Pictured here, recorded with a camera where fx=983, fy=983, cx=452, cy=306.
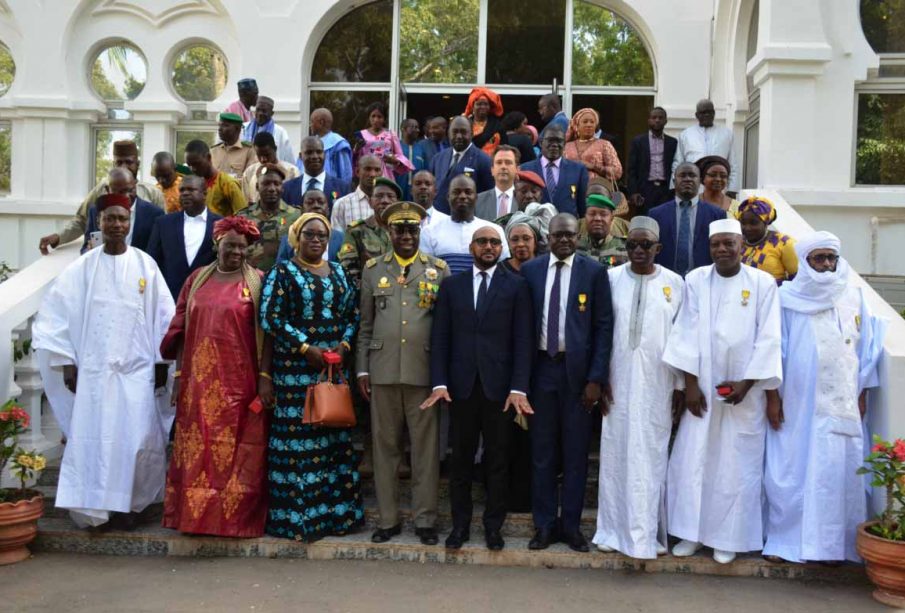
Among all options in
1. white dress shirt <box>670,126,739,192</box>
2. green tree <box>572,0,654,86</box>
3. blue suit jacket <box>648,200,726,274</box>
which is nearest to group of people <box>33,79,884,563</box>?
blue suit jacket <box>648,200,726,274</box>

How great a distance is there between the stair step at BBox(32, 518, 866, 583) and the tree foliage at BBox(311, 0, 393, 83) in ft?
26.5

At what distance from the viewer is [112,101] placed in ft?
43.0

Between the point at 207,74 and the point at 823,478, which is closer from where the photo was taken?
the point at 823,478

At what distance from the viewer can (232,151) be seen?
379 inches

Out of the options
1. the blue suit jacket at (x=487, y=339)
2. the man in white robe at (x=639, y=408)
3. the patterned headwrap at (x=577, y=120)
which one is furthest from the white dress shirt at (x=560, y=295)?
the patterned headwrap at (x=577, y=120)

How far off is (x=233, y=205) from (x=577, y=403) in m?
3.84

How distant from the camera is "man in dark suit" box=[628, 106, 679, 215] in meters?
10.1

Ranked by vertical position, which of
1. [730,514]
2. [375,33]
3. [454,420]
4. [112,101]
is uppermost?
[375,33]

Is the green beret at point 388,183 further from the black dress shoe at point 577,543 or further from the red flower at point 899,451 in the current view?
the red flower at point 899,451

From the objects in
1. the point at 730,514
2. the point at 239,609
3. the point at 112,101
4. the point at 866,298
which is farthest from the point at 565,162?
the point at 112,101

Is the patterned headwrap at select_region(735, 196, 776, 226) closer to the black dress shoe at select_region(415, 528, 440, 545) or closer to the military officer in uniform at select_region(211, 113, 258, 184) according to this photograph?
the black dress shoe at select_region(415, 528, 440, 545)

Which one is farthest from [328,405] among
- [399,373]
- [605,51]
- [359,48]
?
[605,51]

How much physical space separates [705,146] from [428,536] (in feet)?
18.8

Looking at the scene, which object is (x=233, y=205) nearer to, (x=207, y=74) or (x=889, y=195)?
(x=207, y=74)
